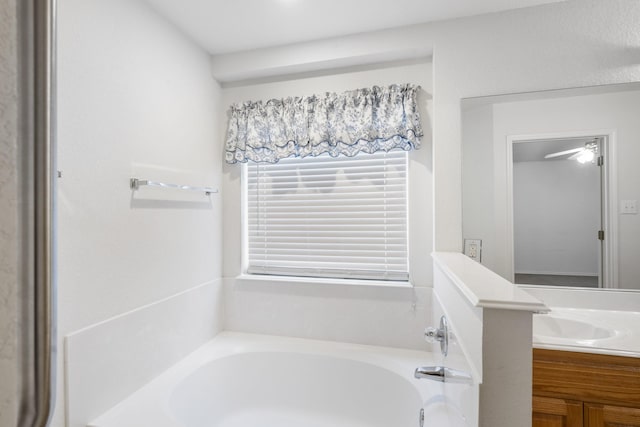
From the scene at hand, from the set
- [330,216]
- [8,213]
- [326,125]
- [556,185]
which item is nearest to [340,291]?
[330,216]

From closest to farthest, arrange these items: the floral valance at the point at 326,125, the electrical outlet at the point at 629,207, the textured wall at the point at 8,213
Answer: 1. the textured wall at the point at 8,213
2. the electrical outlet at the point at 629,207
3. the floral valance at the point at 326,125

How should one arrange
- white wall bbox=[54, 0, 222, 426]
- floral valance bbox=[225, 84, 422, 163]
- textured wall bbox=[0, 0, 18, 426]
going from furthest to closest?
floral valance bbox=[225, 84, 422, 163] → white wall bbox=[54, 0, 222, 426] → textured wall bbox=[0, 0, 18, 426]

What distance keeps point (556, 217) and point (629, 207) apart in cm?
32

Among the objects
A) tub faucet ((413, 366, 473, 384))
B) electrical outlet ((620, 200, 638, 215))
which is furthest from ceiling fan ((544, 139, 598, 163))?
tub faucet ((413, 366, 473, 384))

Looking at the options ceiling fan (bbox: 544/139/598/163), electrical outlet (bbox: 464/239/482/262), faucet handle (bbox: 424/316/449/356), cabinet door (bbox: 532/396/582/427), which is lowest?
cabinet door (bbox: 532/396/582/427)

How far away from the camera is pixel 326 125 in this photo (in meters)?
1.97

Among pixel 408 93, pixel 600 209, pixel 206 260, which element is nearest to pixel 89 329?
pixel 206 260

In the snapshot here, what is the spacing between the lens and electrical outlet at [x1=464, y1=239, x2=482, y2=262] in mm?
1706

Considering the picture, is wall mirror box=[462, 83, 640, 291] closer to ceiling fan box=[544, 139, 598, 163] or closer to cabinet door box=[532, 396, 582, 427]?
ceiling fan box=[544, 139, 598, 163]

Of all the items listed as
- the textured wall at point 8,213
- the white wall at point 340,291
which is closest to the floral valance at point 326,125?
the white wall at point 340,291

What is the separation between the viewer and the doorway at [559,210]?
61.7 inches

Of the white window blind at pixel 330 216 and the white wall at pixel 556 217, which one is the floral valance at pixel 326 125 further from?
the white wall at pixel 556 217

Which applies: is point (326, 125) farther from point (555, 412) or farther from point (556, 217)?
point (555, 412)

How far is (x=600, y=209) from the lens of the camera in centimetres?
157
